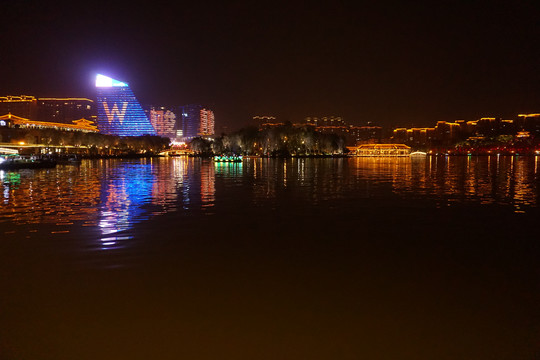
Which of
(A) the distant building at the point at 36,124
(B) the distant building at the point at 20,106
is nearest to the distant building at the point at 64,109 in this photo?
(B) the distant building at the point at 20,106

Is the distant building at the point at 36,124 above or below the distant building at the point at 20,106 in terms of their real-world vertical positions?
below

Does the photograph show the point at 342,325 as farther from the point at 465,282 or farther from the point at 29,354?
the point at 29,354

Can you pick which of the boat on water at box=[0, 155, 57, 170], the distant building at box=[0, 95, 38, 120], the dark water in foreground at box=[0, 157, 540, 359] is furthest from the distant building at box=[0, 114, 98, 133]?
the dark water in foreground at box=[0, 157, 540, 359]

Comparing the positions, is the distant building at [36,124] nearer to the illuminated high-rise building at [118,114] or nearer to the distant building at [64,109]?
the illuminated high-rise building at [118,114]

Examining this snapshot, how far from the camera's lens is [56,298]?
5.44m

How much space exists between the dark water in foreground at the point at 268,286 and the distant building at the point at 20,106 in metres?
137

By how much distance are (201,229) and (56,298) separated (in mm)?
4651

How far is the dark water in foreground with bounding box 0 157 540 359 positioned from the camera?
14.0 ft

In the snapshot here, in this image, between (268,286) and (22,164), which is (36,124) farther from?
(268,286)

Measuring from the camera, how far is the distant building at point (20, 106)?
12631cm

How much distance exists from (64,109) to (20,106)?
16848mm

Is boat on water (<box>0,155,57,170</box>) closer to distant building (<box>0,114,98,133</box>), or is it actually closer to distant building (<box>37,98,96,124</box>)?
distant building (<box>0,114,98,133</box>)

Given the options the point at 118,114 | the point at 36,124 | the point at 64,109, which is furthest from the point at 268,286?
the point at 64,109

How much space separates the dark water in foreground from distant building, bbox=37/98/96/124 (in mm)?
144473
